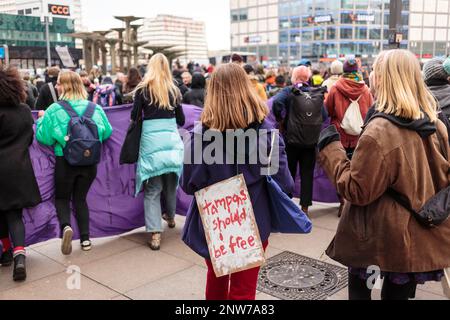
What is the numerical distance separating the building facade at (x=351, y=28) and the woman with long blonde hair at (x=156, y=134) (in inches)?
2828

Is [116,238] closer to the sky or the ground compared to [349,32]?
closer to the ground

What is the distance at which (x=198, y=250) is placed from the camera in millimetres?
2818

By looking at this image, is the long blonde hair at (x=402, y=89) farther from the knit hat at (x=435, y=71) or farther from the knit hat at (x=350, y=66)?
the knit hat at (x=350, y=66)

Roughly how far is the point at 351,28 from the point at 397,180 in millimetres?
85065

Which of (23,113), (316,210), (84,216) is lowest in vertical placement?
(316,210)

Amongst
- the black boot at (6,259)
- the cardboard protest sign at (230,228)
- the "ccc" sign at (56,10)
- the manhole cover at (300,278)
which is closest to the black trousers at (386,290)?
the cardboard protest sign at (230,228)

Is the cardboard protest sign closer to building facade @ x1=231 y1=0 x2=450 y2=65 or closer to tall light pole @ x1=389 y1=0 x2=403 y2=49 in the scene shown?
tall light pole @ x1=389 y1=0 x2=403 y2=49

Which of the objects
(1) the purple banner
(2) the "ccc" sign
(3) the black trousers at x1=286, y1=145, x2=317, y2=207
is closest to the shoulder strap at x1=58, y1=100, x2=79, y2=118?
(1) the purple banner

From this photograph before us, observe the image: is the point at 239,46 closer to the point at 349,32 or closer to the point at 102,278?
the point at 349,32

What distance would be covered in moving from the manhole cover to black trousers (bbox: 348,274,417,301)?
97 centimetres

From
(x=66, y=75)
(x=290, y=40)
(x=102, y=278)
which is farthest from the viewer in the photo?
(x=290, y=40)

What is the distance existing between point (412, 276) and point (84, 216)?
3.37 meters

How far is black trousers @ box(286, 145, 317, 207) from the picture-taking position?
5832 mm
